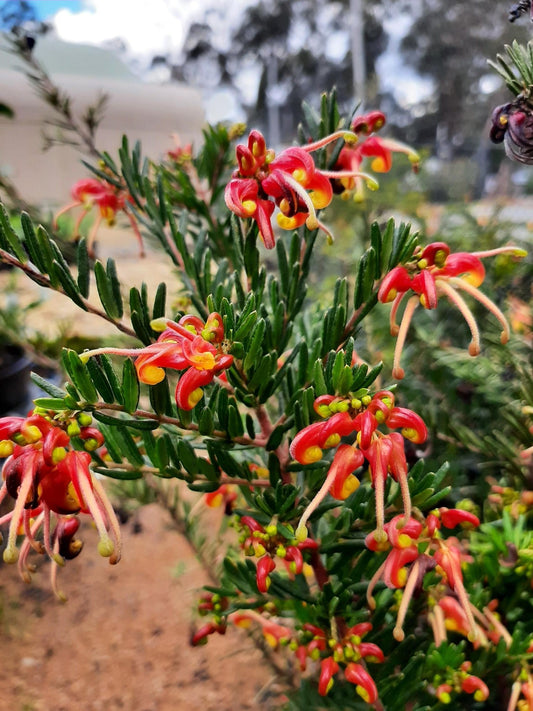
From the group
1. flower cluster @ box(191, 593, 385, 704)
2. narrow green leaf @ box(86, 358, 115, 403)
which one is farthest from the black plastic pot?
narrow green leaf @ box(86, 358, 115, 403)

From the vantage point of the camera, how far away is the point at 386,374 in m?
0.71

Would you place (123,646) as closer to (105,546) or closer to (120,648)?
(120,648)

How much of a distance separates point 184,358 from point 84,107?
3177mm

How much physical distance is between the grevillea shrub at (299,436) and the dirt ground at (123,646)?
33cm

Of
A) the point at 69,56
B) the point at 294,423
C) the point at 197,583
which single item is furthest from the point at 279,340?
the point at 69,56

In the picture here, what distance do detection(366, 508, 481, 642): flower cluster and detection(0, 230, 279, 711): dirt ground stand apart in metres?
0.45

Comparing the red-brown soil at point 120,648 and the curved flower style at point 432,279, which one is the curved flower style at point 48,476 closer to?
the curved flower style at point 432,279

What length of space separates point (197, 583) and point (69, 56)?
362cm

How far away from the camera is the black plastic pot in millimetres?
1250

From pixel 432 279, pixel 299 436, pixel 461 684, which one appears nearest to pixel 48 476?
pixel 299 436

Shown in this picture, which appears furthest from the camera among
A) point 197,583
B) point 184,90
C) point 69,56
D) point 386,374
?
point 184,90

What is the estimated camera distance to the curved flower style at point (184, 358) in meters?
0.24

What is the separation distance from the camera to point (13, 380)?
4.15ft

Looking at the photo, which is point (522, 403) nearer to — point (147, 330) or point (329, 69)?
point (147, 330)
